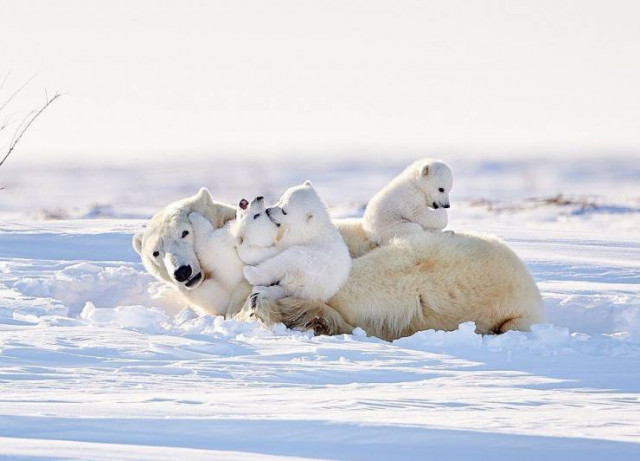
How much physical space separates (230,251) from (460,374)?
1766 millimetres

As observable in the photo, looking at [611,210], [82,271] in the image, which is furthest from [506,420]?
[611,210]

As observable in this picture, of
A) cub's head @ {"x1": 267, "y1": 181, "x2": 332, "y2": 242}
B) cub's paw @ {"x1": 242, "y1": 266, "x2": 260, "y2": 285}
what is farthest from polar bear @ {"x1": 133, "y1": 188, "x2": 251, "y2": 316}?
cub's head @ {"x1": 267, "y1": 181, "x2": 332, "y2": 242}

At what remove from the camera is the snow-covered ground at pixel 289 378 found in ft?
10.2

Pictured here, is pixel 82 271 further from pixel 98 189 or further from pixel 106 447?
pixel 98 189

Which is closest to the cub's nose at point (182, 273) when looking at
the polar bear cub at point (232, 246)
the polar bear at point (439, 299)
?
the polar bear cub at point (232, 246)

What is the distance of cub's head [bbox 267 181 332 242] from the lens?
5.46 meters

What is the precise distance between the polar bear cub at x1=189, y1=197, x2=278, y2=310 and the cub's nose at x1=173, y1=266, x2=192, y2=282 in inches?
8.4

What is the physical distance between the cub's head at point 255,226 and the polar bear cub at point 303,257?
0.13 feet

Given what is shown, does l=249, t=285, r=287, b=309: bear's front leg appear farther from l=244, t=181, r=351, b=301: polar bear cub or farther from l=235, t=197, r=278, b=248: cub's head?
l=235, t=197, r=278, b=248: cub's head

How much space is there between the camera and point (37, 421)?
3.20m

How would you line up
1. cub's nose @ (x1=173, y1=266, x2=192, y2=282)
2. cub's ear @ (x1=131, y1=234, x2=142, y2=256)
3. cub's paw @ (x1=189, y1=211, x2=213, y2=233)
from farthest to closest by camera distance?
1. cub's ear @ (x1=131, y1=234, x2=142, y2=256)
2. cub's paw @ (x1=189, y1=211, x2=213, y2=233)
3. cub's nose @ (x1=173, y1=266, x2=192, y2=282)

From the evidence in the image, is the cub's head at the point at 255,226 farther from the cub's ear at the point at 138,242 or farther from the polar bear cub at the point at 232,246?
the cub's ear at the point at 138,242

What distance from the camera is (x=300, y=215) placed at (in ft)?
17.9

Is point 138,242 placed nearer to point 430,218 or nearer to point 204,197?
point 204,197
